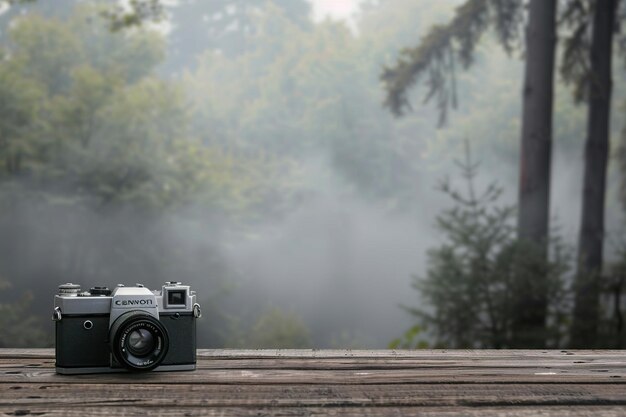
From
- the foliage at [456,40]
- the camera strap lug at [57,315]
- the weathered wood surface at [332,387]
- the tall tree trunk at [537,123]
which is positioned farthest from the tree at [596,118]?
the camera strap lug at [57,315]

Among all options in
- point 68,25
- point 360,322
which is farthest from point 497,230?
point 68,25

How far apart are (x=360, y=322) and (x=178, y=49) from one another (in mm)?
20258

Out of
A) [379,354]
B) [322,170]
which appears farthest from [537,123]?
[322,170]

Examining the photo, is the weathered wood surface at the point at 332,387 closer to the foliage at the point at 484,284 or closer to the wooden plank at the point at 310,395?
the wooden plank at the point at 310,395

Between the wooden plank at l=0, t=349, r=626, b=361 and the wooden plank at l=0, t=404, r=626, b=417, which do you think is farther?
the wooden plank at l=0, t=349, r=626, b=361

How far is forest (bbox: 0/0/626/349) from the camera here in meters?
6.14

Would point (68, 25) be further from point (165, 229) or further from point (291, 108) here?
point (291, 108)

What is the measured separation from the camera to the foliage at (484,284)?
228 inches

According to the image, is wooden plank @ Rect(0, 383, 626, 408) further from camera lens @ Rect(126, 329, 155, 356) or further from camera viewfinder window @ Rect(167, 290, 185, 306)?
camera viewfinder window @ Rect(167, 290, 185, 306)

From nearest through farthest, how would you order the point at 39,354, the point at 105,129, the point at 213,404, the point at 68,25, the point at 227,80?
the point at 213,404 < the point at 39,354 < the point at 105,129 < the point at 68,25 < the point at 227,80

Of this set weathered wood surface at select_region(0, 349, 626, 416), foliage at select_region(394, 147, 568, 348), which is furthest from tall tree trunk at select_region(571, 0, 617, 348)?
weathered wood surface at select_region(0, 349, 626, 416)

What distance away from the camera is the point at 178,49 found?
1497 inches

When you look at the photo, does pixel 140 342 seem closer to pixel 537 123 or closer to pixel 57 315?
pixel 57 315

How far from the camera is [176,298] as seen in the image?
5.95 ft
